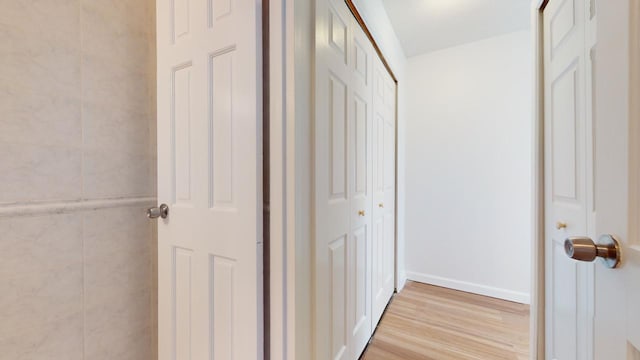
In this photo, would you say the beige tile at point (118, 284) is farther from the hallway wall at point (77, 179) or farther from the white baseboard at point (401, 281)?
the white baseboard at point (401, 281)

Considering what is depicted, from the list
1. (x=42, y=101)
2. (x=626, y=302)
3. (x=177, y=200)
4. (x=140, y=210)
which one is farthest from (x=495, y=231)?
(x=42, y=101)

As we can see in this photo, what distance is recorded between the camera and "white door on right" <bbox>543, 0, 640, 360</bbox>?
1.46 ft

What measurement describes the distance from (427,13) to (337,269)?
2.18 meters

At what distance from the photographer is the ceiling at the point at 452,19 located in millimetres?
2037

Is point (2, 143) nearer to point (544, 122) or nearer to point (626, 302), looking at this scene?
point (626, 302)

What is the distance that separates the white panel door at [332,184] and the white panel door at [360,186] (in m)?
0.06

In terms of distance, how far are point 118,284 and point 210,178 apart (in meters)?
0.75

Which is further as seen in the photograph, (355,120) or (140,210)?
(355,120)

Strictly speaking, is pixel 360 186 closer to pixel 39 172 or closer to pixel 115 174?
pixel 115 174

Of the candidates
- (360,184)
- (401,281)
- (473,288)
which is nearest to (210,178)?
(360,184)

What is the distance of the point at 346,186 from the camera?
1.36 m

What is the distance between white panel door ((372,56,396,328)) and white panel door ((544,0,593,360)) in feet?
3.15

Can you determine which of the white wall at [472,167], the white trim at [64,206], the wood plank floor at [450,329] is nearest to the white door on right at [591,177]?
the wood plank floor at [450,329]

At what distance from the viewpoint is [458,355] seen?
5.45ft
